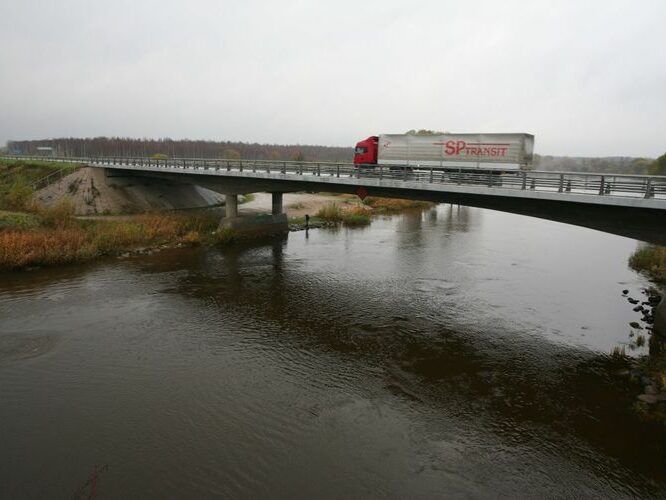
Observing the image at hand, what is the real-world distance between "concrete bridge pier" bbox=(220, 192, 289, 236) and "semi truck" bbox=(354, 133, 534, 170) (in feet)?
36.9

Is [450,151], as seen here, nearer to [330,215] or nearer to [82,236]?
[330,215]

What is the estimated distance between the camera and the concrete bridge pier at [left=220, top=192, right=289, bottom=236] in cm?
4159

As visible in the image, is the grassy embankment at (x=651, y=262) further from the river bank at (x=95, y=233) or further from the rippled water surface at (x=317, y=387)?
the river bank at (x=95, y=233)

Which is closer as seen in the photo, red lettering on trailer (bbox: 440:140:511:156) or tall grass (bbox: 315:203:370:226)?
red lettering on trailer (bbox: 440:140:511:156)

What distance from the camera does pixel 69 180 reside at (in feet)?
177

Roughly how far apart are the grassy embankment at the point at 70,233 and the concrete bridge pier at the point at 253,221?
1701 millimetres

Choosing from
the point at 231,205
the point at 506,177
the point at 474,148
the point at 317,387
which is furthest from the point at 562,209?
the point at 231,205

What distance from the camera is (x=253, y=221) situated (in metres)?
42.6

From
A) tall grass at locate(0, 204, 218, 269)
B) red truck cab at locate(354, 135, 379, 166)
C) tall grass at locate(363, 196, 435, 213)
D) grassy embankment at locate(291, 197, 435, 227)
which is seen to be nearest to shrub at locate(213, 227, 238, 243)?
tall grass at locate(0, 204, 218, 269)

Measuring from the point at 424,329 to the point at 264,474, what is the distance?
1116cm

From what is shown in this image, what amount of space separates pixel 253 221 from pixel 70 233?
50.9 ft

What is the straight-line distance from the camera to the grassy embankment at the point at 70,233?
95.2 feet

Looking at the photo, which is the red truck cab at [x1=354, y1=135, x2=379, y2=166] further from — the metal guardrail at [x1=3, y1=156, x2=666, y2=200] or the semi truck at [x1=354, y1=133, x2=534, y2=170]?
the metal guardrail at [x1=3, y1=156, x2=666, y2=200]

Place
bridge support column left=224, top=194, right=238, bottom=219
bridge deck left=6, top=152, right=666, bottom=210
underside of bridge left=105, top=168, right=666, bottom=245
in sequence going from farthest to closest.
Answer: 1. bridge support column left=224, top=194, right=238, bottom=219
2. underside of bridge left=105, top=168, right=666, bottom=245
3. bridge deck left=6, top=152, right=666, bottom=210
